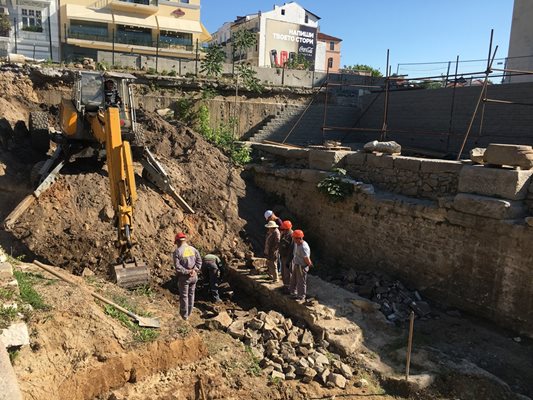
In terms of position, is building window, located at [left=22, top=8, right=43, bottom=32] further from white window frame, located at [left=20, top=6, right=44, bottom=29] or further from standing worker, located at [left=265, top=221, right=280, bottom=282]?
standing worker, located at [left=265, top=221, right=280, bottom=282]

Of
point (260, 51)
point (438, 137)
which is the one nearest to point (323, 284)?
point (438, 137)

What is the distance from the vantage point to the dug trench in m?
5.62

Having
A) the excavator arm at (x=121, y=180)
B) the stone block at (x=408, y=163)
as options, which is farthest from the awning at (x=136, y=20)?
the stone block at (x=408, y=163)

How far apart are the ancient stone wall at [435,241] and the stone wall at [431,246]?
0.06ft

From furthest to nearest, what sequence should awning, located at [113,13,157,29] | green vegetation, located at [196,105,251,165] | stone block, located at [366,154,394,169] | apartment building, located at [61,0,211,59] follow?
1. awning, located at [113,13,157,29]
2. apartment building, located at [61,0,211,59]
3. green vegetation, located at [196,105,251,165]
4. stone block, located at [366,154,394,169]

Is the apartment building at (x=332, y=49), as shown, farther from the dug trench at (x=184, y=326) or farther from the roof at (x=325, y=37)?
the dug trench at (x=184, y=326)

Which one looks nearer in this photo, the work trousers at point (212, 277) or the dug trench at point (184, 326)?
the dug trench at point (184, 326)

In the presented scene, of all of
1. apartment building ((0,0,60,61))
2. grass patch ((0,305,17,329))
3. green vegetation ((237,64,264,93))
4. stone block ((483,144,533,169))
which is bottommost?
grass patch ((0,305,17,329))

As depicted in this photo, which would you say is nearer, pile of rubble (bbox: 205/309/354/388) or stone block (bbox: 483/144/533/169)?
pile of rubble (bbox: 205/309/354/388)

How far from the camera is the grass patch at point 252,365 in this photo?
665 cm

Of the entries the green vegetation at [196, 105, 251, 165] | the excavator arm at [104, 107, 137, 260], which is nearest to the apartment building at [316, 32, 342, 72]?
the green vegetation at [196, 105, 251, 165]

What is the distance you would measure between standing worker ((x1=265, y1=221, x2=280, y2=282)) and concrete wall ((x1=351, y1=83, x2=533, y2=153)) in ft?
17.1

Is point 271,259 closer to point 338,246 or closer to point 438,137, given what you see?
point 338,246

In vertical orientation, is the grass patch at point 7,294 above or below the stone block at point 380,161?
below
